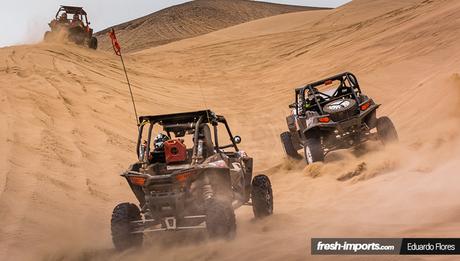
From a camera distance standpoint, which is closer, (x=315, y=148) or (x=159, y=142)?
(x=159, y=142)

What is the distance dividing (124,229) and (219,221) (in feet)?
3.64

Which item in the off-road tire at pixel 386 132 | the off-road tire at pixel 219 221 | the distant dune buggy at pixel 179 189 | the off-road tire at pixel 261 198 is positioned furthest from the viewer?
the off-road tire at pixel 386 132

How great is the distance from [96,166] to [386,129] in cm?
528

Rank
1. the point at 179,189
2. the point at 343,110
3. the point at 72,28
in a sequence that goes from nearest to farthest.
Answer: the point at 179,189, the point at 343,110, the point at 72,28

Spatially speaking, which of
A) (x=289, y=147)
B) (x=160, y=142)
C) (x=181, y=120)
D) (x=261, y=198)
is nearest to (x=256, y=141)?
(x=289, y=147)

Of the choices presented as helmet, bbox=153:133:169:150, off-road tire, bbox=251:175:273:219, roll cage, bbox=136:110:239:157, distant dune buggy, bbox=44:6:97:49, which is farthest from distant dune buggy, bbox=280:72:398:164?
distant dune buggy, bbox=44:6:97:49

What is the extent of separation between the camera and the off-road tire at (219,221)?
611 centimetres

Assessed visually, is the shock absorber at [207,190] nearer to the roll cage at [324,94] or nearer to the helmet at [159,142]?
the helmet at [159,142]

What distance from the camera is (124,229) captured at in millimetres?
6484

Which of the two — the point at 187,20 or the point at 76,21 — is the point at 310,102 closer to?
the point at 76,21

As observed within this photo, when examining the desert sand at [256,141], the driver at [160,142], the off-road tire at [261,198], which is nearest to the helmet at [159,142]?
the driver at [160,142]

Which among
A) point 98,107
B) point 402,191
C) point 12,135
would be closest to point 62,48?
point 98,107

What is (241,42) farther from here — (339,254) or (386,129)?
(339,254)

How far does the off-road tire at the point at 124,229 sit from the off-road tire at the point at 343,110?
4676 mm
